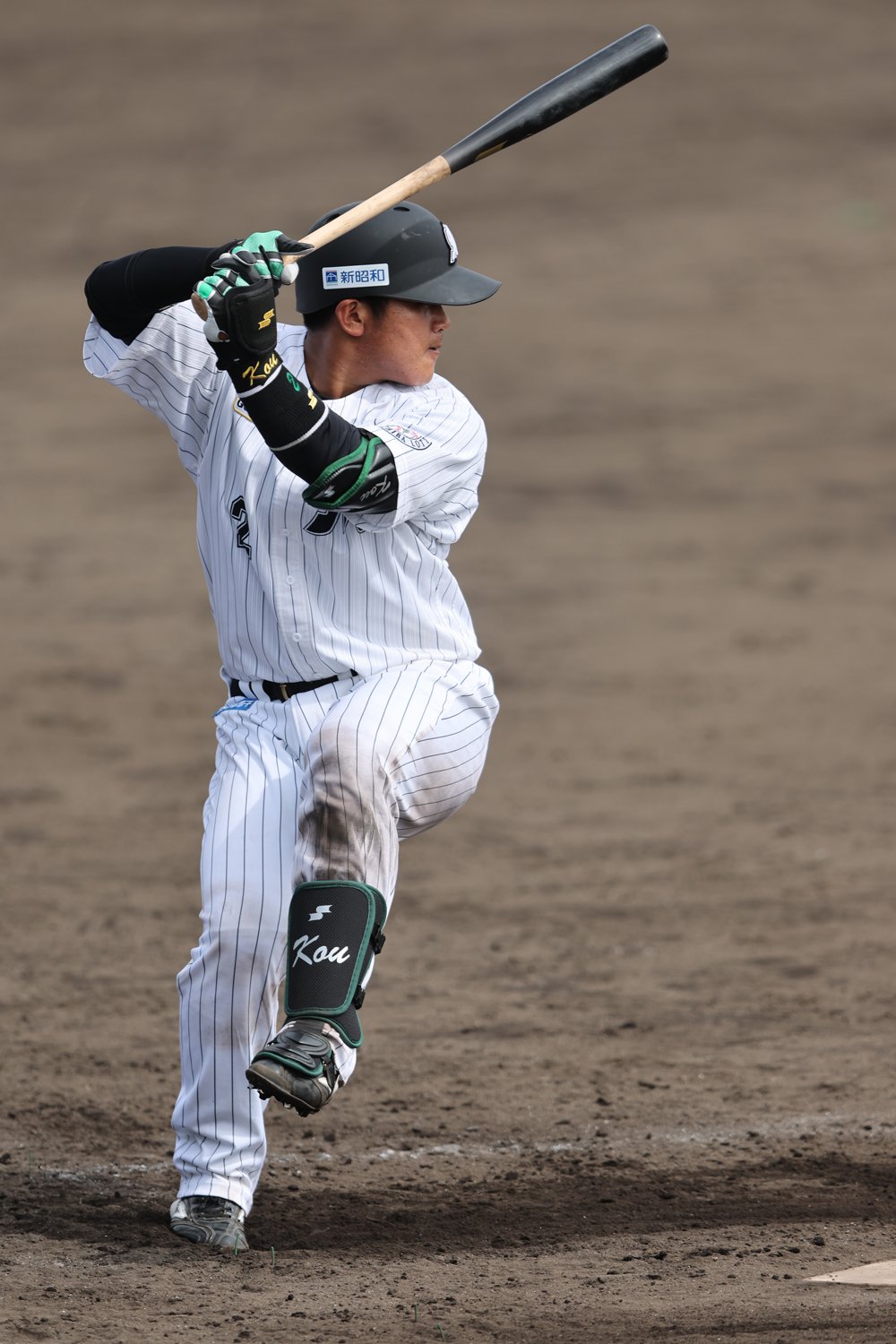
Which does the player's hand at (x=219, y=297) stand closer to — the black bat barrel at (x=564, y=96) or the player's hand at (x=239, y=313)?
the player's hand at (x=239, y=313)

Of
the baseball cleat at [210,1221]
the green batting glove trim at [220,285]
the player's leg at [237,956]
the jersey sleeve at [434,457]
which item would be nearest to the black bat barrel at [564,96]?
the jersey sleeve at [434,457]

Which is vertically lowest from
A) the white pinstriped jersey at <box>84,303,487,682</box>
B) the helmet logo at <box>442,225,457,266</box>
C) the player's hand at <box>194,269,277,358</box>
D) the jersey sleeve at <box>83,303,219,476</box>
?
the white pinstriped jersey at <box>84,303,487,682</box>

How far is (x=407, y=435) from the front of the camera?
4000mm

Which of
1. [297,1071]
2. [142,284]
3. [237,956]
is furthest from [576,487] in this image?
[297,1071]

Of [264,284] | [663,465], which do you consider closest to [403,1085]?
[264,284]

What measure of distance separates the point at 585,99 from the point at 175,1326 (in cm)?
285

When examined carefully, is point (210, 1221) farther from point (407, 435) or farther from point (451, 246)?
point (451, 246)

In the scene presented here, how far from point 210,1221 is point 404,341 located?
6.53 feet

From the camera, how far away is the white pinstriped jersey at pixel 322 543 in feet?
13.6

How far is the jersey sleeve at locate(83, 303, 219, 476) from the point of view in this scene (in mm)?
4359

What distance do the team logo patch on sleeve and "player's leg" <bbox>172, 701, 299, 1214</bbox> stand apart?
0.69 m

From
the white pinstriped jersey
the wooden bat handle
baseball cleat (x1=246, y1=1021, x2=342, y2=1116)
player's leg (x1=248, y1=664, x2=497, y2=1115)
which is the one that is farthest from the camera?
the white pinstriped jersey

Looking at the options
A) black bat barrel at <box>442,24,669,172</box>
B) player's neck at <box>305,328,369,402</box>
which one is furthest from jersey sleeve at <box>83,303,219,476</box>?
black bat barrel at <box>442,24,669,172</box>

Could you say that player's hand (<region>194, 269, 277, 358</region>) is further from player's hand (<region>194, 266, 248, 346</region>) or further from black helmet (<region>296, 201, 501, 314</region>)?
black helmet (<region>296, 201, 501, 314</region>)
